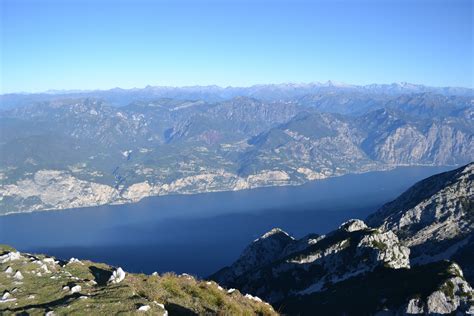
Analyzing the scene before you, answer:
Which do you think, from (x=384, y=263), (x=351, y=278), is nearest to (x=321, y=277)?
(x=351, y=278)

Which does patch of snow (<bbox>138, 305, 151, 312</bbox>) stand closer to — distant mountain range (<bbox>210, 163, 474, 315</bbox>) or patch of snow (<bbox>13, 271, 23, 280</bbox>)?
patch of snow (<bbox>13, 271, 23, 280</bbox>)

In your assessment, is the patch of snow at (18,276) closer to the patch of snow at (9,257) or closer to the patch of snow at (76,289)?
the patch of snow at (9,257)

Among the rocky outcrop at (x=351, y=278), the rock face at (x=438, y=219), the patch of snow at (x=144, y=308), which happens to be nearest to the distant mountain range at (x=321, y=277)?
the patch of snow at (x=144, y=308)

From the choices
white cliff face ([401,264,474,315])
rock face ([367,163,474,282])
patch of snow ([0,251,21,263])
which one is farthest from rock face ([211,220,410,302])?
patch of snow ([0,251,21,263])

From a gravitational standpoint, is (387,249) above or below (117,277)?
below

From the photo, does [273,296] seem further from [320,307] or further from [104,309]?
[104,309]

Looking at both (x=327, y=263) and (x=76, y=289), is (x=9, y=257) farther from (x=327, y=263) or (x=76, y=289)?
(x=327, y=263)

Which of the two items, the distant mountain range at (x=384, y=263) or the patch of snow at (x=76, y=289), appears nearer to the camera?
the patch of snow at (x=76, y=289)

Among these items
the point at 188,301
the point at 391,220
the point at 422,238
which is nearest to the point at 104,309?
the point at 188,301
